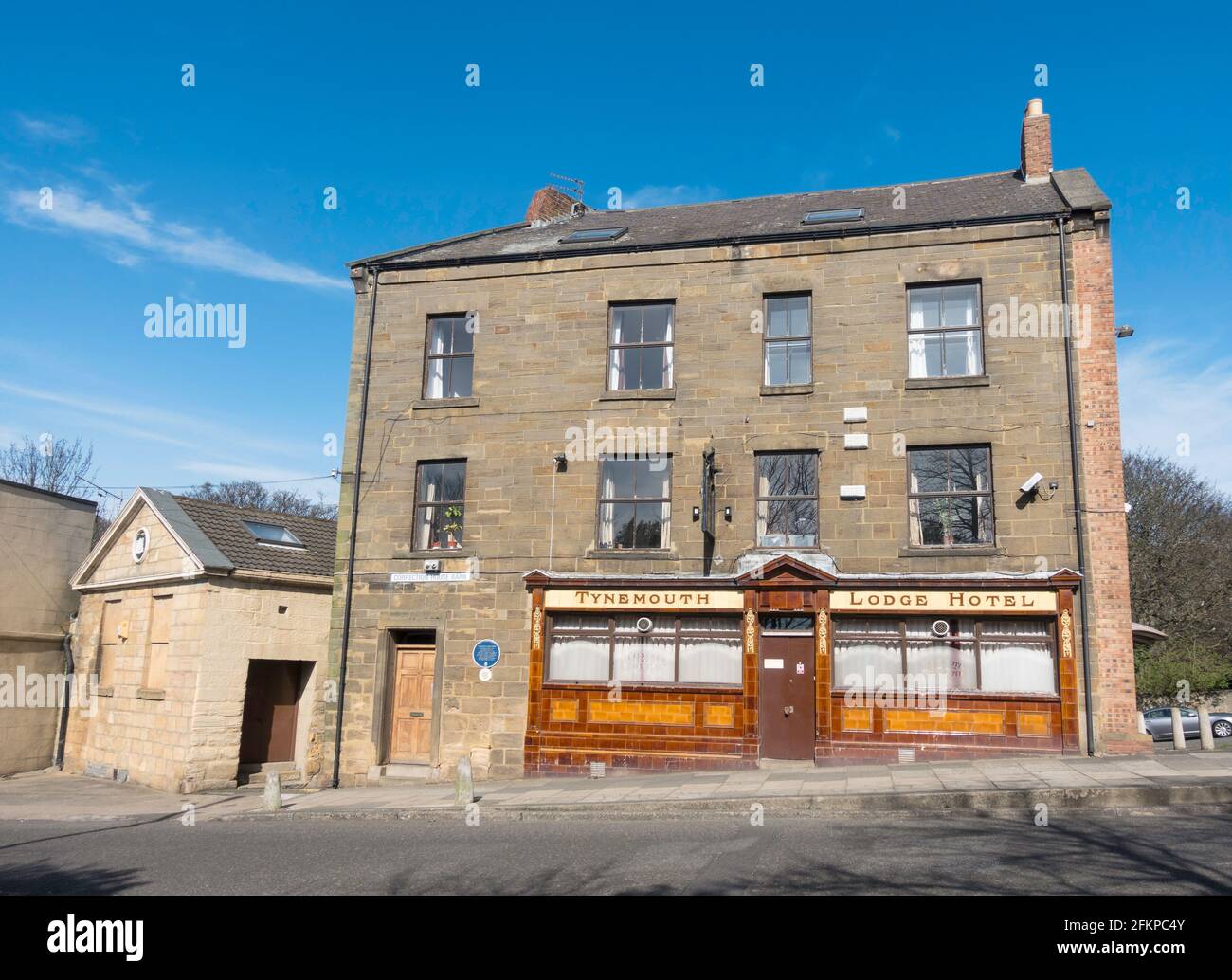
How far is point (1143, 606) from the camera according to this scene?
36656 mm

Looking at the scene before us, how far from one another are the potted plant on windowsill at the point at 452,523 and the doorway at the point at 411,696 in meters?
1.92

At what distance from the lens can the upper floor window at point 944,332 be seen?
57.7ft

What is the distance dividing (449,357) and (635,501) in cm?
529

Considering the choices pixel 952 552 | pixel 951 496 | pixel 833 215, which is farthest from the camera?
pixel 833 215

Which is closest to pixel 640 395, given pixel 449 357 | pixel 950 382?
pixel 449 357

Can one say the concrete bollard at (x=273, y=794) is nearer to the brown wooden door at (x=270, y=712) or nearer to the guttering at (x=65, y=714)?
the brown wooden door at (x=270, y=712)

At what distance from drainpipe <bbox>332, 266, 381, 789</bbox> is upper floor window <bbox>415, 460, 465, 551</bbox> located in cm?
133

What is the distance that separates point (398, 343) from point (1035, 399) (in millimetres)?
12796

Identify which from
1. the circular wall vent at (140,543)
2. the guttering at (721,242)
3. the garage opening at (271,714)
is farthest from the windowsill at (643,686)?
the circular wall vent at (140,543)

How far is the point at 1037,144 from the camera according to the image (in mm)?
19812

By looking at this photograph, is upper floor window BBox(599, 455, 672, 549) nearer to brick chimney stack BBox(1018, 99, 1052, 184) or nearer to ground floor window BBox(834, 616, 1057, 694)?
ground floor window BBox(834, 616, 1057, 694)

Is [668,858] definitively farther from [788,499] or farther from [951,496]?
[951,496]
